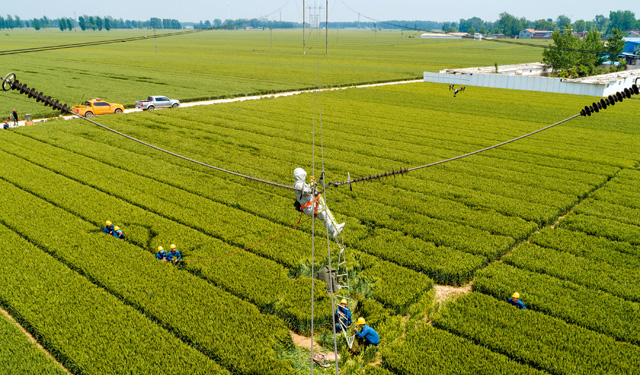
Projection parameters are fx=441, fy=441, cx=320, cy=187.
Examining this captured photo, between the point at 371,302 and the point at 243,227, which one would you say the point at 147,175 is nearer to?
the point at 243,227

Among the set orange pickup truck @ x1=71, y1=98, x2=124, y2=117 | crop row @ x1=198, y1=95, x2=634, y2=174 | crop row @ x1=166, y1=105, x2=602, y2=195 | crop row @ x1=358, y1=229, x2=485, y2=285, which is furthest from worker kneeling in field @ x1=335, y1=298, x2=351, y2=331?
orange pickup truck @ x1=71, y1=98, x2=124, y2=117

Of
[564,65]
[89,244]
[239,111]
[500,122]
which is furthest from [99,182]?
[564,65]

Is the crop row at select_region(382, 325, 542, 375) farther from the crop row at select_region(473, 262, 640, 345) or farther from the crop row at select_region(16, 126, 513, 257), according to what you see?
the crop row at select_region(16, 126, 513, 257)

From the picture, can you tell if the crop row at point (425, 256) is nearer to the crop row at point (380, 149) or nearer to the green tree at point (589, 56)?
the crop row at point (380, 149)

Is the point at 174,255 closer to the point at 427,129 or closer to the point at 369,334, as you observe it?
the point at 369,334

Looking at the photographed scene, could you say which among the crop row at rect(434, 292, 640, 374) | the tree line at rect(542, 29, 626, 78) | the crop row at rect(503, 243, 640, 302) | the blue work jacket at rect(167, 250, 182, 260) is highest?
the tree line at rect(542, 29, 626, 78)

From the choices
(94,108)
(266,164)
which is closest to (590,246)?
(266,164)
